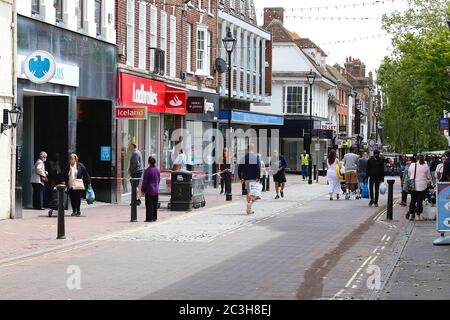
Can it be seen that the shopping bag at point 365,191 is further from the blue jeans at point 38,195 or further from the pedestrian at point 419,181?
the blue jeans at point 38,195

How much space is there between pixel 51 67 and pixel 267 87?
113ft

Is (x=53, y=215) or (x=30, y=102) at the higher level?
(x=30, y=102)

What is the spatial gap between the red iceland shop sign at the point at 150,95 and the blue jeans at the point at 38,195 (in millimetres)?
6162

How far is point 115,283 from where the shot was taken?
12.1 meters

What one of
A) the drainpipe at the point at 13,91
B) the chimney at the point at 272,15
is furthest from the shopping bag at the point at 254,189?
the chimney at the point at 272,15

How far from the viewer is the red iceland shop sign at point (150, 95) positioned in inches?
1220

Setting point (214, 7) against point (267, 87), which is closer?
point (214, 7)

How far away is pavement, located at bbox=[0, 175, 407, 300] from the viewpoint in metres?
11.6

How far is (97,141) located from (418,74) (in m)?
19.5

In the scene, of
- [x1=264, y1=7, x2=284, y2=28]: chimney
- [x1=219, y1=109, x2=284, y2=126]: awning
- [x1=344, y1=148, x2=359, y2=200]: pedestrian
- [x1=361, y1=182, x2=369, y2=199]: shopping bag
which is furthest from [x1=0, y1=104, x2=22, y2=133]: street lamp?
[x1=264, y1=7, x2=284, y2=28]: chimney

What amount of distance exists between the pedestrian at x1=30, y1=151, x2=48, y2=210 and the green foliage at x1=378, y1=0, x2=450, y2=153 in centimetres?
1789

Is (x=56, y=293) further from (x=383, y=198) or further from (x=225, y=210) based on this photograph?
(x=383, y=198)

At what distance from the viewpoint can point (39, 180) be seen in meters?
24.9

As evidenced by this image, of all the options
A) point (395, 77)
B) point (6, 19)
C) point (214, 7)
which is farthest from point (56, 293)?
point (395, 77)
